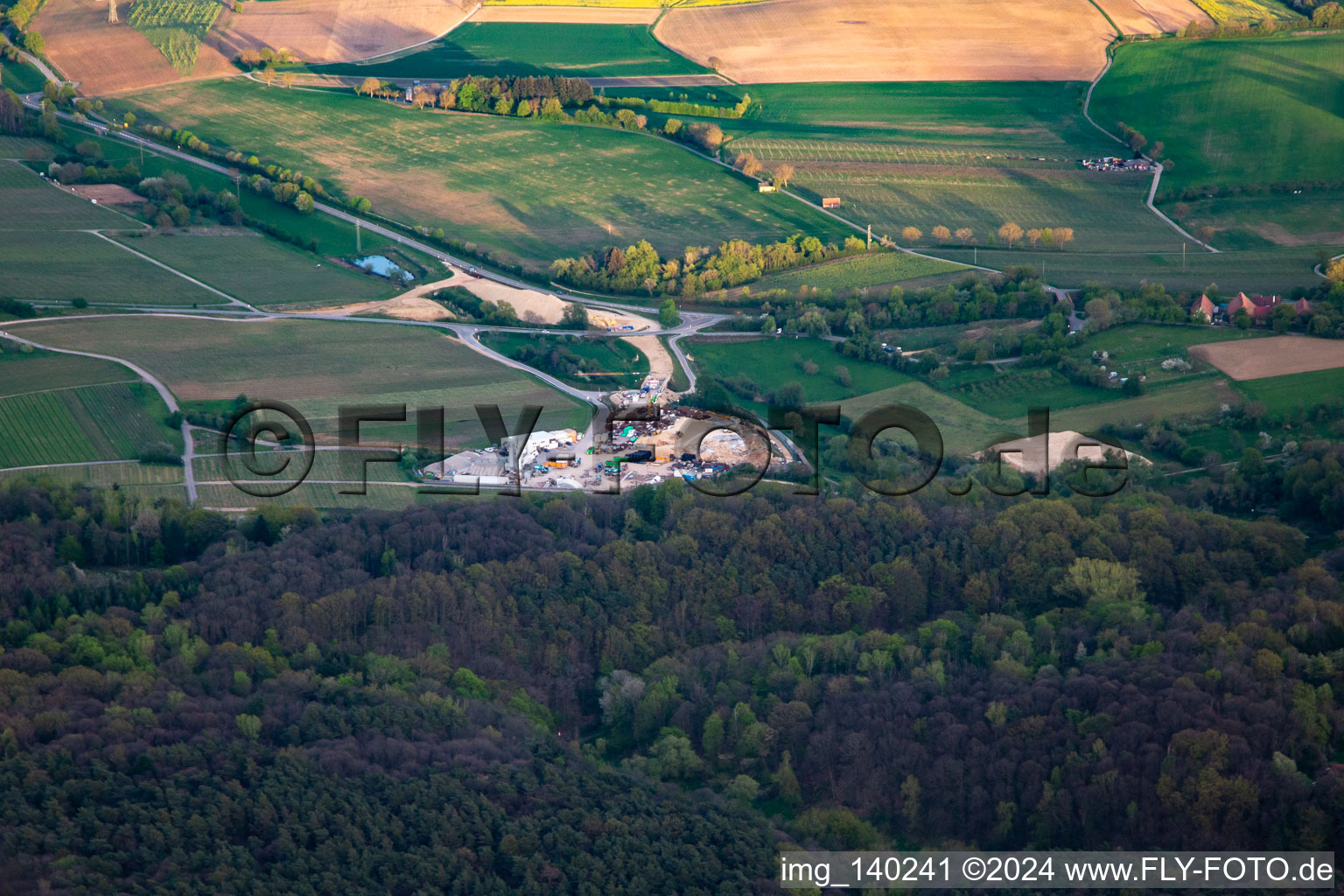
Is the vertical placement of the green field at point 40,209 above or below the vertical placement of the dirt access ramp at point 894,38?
below

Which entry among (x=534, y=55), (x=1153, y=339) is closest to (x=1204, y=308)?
(x=1153, y=339)

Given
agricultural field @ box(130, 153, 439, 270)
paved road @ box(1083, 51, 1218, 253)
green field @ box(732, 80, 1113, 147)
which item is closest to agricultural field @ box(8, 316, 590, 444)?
agricultural field @ box(130, 153, 439, 270)

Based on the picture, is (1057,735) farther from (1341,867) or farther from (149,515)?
(149,515)

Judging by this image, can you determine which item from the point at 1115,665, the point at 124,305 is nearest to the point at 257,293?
the point at 124,305

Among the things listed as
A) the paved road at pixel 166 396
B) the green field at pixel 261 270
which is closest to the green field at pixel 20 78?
the green field at pixel 261 270

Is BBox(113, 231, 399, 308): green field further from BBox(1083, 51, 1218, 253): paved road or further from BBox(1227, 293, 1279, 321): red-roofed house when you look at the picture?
BBox(1083, 51, 1218, 253): paved road

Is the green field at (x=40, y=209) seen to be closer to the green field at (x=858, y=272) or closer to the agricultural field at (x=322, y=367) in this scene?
the agricultural field at (x=322, y=367)
